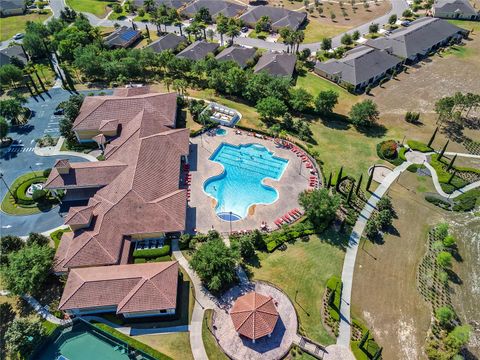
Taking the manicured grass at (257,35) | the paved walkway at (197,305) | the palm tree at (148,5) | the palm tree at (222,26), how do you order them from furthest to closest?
the palm tree at (148,5) < the manicured grass at (257,35) < the palm tree at (222,26) < the paved walkway at (197,305)

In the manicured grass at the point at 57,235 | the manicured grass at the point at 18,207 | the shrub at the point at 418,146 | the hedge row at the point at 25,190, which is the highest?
the hedge row at the point at 25,190

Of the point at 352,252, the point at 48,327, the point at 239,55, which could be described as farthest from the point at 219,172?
the point at 239,55

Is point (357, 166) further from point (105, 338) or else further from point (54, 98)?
point (54, 98)

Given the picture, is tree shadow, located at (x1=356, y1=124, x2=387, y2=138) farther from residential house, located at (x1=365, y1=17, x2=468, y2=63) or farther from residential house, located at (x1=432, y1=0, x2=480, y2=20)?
residential house, located at (x1=432, y1=0, x2=480, y2=20)

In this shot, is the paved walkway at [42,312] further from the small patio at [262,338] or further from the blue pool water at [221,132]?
the blue pool water at [221,132]

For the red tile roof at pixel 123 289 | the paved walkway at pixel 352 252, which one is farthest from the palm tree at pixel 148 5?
the red tile roof at pixel 123 289
